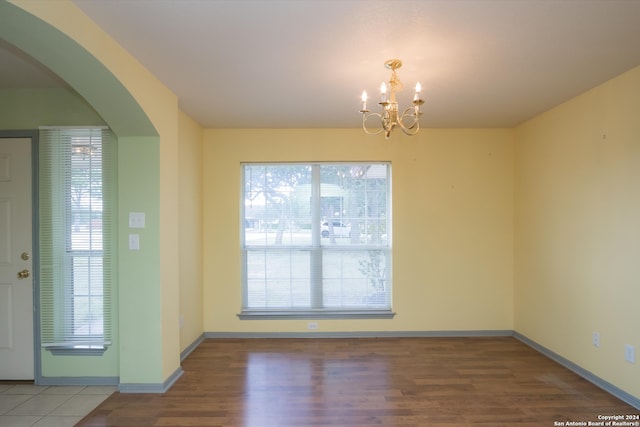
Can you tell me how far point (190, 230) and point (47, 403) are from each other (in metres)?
1.85

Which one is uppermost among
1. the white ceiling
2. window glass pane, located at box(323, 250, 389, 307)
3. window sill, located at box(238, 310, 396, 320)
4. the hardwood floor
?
the white ceiling

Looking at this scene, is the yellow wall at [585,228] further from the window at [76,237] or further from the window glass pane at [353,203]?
A: the window at [76,237]

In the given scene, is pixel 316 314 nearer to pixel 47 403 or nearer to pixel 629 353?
pixel 47 403

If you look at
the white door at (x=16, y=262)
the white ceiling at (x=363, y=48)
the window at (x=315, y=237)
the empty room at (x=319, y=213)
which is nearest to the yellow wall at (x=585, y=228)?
the empty room at (x=319, y=213)

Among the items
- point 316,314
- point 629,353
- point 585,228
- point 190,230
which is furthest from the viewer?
point 316,314

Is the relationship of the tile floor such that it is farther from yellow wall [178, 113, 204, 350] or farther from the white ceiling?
the white ceiling

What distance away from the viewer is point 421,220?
4.08 metres

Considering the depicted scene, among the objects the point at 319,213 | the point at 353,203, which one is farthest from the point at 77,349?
the point at 353,203

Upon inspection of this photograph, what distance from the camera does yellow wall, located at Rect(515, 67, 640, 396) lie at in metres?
2.56

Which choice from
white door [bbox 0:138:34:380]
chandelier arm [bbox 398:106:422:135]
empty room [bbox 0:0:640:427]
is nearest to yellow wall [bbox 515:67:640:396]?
empty room [bbox 0:0:640:427]

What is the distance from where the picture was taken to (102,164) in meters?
2.85

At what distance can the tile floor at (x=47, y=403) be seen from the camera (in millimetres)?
2357

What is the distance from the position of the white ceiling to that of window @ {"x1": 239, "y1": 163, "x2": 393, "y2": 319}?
42.9 inches

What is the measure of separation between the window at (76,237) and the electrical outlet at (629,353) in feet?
14.1
